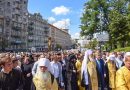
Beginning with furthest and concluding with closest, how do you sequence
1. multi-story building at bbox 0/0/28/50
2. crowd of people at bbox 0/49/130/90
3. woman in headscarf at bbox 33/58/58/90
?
multi-story building at bbox 0/0/28/50, woman in headscarf at bbox 33/58/58/90, crowd of people at bbox 0/49/130/90

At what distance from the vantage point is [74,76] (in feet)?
51.6

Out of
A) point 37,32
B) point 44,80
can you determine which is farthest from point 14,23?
point 44,80

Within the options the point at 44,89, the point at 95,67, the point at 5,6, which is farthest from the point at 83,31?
the point at 44,89

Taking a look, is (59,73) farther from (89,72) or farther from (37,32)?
(37,32)

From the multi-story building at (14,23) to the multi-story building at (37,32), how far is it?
9.43 metres

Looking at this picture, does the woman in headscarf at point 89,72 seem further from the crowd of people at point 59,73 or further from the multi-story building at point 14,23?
the multi-story building at point 14,23

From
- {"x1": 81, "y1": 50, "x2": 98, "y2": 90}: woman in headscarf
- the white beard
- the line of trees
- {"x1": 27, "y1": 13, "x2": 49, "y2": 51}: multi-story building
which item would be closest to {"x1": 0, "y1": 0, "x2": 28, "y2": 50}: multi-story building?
{"x1": 27, "y1": 13, "x2": 49, "y2": 51}: multi-story building

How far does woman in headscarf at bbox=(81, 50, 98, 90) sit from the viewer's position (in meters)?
13.5

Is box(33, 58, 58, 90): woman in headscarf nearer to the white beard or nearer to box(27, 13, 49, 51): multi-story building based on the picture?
the white beard

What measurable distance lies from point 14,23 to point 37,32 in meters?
43.2

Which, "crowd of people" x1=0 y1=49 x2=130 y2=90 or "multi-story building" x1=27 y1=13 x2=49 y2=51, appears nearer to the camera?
"crowd of people" x1=0 y1=49 x2=130 y2=90

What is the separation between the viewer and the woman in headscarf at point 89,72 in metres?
13.5

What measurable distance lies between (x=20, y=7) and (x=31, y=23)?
21.7m

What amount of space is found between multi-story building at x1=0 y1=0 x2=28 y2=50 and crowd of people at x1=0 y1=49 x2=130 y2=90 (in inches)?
3413
